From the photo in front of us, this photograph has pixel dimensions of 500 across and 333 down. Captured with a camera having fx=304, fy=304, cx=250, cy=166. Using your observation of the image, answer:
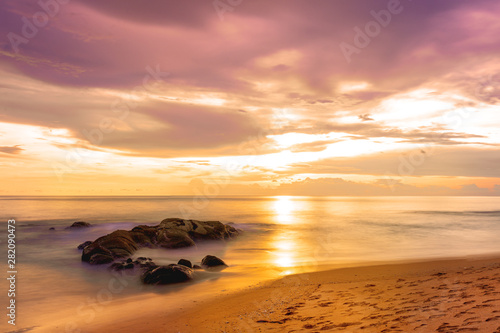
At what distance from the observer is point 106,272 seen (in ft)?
51.5

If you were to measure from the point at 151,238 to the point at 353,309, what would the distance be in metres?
19.1

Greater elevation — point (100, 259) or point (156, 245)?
point (100, 259)

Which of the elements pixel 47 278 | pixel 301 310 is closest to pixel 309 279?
pixel 301 310

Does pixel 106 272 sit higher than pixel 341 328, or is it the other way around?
pixel 341 328

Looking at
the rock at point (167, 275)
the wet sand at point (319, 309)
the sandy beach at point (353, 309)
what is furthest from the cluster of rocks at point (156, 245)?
the sandy beach at point (353, 309)

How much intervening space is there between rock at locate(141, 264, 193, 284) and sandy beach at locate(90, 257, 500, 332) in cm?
271

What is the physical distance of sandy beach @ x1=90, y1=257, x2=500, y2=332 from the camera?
22.5 feet

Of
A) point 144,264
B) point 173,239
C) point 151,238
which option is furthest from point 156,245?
point 144,264

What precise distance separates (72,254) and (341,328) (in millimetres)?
20628

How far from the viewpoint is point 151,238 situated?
947 inches

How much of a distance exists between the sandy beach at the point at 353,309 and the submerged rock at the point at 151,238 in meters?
10.4

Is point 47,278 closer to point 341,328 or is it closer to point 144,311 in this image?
point 144,311

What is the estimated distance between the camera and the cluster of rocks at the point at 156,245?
13.3 metres

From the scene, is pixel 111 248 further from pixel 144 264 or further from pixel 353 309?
pixel 353 309
